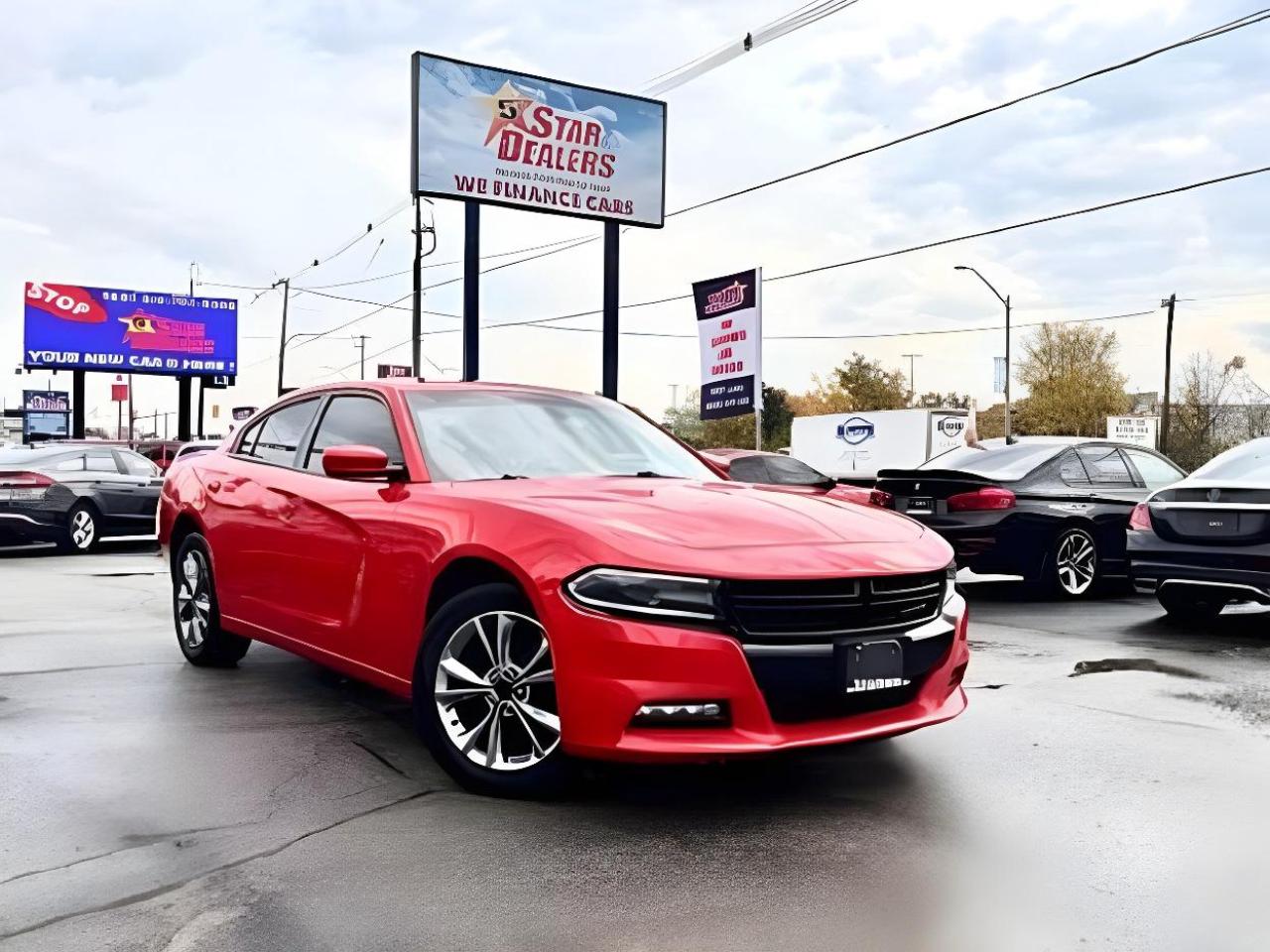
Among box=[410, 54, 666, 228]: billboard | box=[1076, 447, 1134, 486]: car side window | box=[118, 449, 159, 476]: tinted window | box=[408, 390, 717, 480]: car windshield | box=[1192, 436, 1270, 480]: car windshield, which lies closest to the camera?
box=[408, 390, 717, 480]: car windshield

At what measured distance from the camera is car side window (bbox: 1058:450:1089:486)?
10.9 meters

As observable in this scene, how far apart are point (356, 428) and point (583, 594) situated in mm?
2108

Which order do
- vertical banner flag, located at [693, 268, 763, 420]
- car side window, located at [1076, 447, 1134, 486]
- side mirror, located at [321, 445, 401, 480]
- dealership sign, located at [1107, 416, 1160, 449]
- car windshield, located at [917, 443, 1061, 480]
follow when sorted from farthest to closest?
dealership sign, located at [1107, 416, 1160, 449]
vertical banner flag, located at [693, 268, 763, 420]
car side window, located at [1076, 447, 1134, 486]
car windshield, located at [917, 443, 1061, 480]
side mirror, located at [321, 445, 401, 480]

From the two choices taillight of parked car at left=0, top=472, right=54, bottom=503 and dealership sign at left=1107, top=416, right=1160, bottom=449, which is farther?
dealership sign at left=1107, top=416, right=1160, bottom=449

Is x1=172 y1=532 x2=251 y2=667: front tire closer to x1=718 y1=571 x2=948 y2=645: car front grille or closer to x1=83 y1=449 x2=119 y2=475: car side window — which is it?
x1=718 y1=571 x2=948 y2=645: car front grille

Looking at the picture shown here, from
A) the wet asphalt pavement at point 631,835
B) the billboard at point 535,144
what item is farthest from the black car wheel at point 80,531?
the wet asphalt pavement at point 631,835

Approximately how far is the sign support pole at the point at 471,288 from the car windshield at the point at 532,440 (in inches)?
578

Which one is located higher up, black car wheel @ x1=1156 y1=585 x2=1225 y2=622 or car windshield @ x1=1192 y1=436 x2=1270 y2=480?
car windshield @ x1=1192 y1=436 x2=1270 y2=480

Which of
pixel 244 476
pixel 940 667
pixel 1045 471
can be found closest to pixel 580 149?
pixel 1045 471

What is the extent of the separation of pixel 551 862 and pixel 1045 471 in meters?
8.29

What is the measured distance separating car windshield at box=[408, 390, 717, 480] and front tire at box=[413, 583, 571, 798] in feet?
2.60

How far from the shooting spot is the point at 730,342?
2128 cm

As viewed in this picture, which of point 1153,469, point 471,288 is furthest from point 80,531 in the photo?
point 1153,469

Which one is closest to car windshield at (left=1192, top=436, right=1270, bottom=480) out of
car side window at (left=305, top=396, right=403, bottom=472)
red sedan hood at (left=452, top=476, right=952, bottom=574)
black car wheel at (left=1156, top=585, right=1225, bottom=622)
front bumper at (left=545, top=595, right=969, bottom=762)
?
black car wheel at (left=1156, top=585, right=1225, bottom=622)
